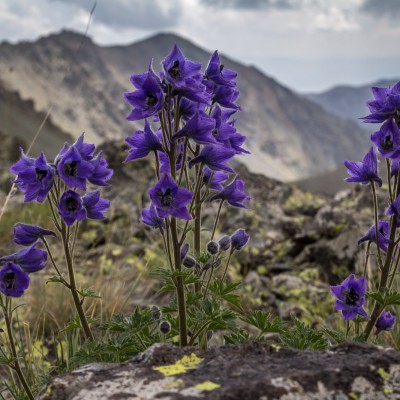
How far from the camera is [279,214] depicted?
6.85 meters

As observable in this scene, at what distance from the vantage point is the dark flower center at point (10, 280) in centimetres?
231

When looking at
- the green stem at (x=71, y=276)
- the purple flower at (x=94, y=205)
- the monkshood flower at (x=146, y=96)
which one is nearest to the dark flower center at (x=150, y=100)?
the monkshood flower at (x=146, y=96)

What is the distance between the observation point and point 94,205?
242cm

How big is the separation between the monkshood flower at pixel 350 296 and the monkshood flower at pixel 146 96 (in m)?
1.12

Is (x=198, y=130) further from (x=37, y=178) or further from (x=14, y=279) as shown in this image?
(x=14, y=279)

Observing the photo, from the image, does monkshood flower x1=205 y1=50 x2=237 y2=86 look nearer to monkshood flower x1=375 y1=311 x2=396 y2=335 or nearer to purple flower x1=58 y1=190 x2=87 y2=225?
purple flower x1=58 y1=190 x2=87 y2=225

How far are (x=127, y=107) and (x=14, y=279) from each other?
83013 millimetres

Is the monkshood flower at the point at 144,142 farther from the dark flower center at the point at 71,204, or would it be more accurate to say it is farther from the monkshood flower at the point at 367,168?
the monkshood flower at the point at 367,168

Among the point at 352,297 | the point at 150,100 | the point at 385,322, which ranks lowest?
the point at 385,322

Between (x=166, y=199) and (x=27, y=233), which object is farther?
(x=27, y=233)

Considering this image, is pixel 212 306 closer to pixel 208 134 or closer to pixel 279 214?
pixel 208 134

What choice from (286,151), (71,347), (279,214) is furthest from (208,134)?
(286,151)

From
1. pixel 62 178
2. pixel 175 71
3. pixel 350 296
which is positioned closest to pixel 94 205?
pixel 62 178

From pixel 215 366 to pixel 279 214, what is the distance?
510 cm
